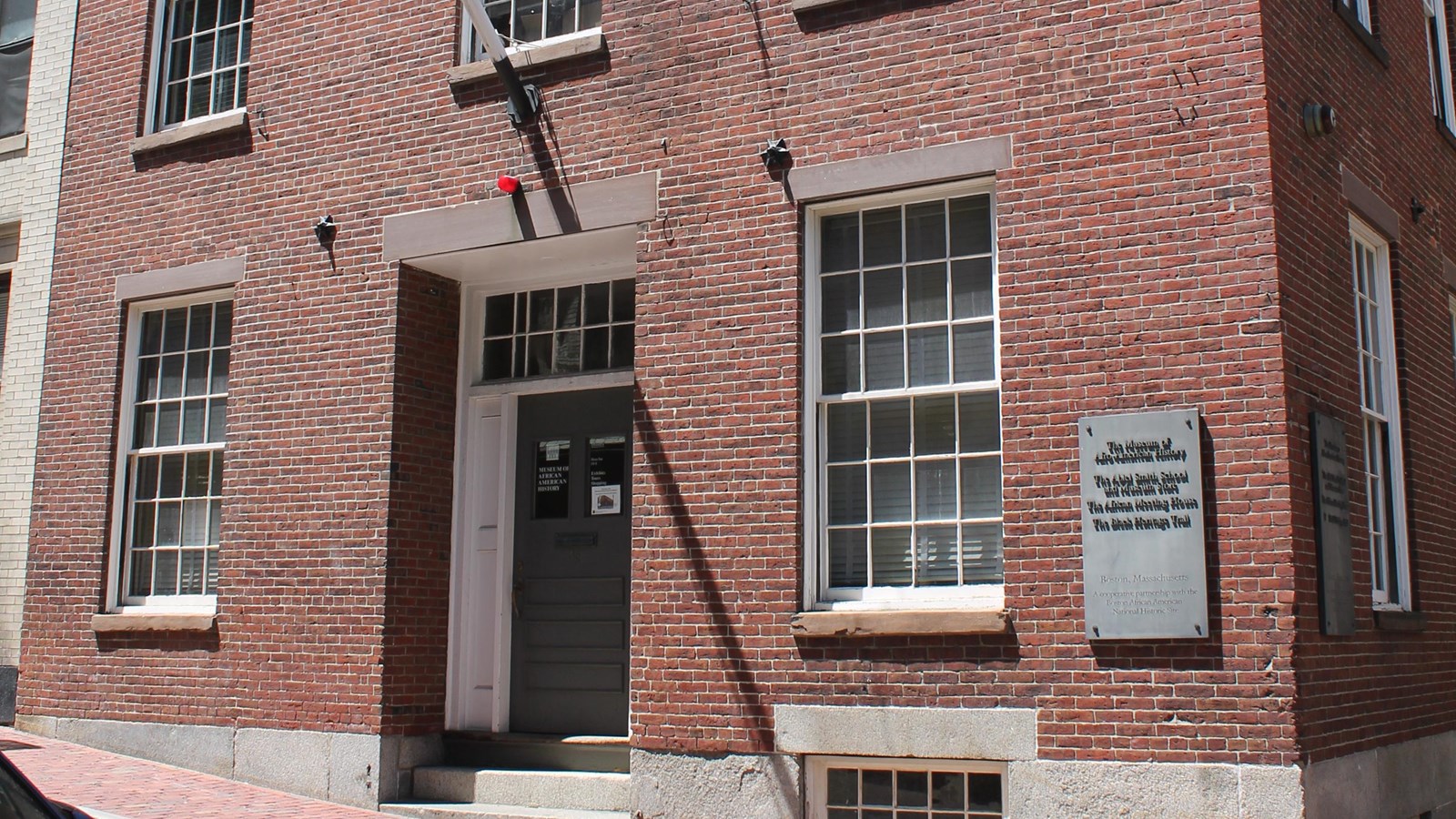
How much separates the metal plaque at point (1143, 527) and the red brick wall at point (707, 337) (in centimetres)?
11

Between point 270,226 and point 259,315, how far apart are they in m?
0.71

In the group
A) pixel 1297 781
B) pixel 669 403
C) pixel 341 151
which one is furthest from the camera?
pixel 341 151

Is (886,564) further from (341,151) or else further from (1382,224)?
(341,151)

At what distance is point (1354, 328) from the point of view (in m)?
8.74

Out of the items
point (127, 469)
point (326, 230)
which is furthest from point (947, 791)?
point (127, 469)

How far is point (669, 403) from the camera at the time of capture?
912 cm

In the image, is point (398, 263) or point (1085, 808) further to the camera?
point (398, 263)

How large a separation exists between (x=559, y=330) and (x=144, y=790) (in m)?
4.26

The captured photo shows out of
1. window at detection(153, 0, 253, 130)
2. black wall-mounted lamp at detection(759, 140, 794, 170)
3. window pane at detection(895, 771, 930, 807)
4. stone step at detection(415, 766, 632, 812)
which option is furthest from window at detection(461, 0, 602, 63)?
window pane at detection(895, 771, 930, 807)

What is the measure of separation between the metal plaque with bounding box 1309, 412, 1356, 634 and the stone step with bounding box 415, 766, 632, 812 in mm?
4292

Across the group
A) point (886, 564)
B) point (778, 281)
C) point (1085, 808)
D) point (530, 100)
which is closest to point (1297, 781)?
point (1085, 808)

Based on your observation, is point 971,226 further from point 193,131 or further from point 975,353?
point 193,131

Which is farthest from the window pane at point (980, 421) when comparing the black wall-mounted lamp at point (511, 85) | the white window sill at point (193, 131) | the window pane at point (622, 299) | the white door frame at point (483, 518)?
the white window sill at point (193, 131)

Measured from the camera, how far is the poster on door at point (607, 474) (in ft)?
33.4
